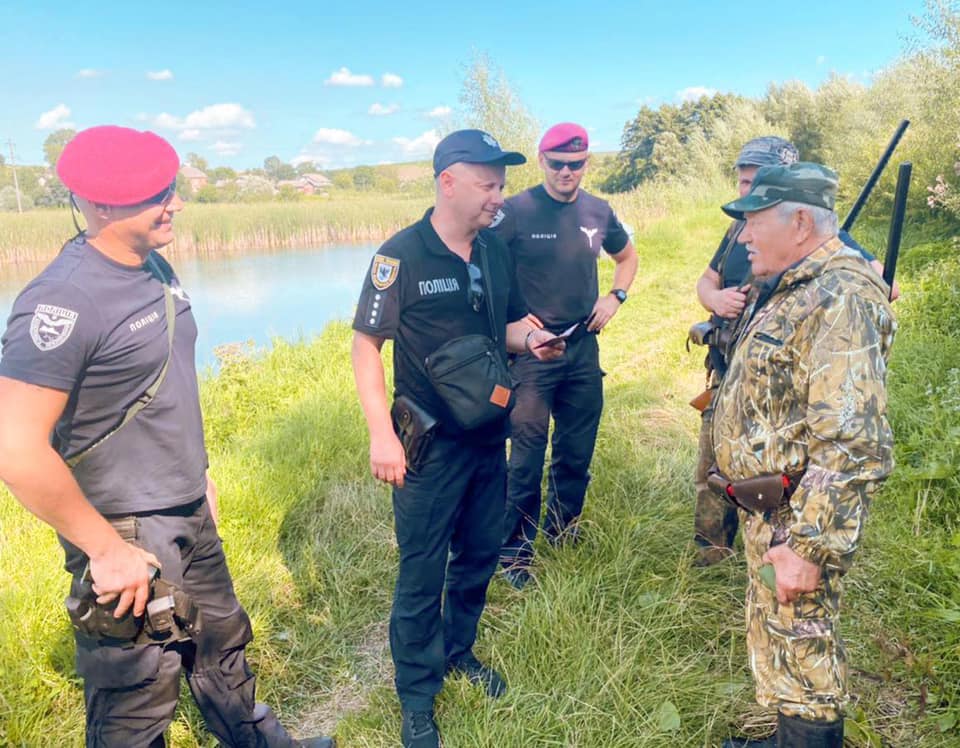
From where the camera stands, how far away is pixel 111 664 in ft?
5.68

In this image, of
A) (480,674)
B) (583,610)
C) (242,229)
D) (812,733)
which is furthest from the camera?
(242,229)

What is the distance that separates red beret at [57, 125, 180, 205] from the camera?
164cm

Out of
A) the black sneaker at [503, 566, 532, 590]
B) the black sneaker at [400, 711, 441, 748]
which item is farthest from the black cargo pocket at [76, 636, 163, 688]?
the black sneaker at [503, 566, 532, 590]

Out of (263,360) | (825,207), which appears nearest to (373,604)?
(825,207)

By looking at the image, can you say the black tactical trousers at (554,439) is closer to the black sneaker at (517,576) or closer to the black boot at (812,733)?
the black sneaker at (517,576)

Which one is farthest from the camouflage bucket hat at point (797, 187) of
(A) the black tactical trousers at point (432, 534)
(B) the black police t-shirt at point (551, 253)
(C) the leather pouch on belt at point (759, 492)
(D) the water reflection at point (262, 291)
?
(D) the water reflection at point (262, 291)

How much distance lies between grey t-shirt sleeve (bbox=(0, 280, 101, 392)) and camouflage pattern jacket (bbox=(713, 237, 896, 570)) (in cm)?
172

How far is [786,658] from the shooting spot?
5.83 ft

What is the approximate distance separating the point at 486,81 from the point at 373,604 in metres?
15.7

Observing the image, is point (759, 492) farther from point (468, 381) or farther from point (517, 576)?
point (517, 576)

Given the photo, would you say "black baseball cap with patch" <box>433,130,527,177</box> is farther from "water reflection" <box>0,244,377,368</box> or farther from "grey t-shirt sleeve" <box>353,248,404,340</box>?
"water reflection" <box>0,244,377,368</box>

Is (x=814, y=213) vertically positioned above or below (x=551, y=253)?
above

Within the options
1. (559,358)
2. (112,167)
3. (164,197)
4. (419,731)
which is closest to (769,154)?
(559,358)

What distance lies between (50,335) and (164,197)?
1.63 ft
